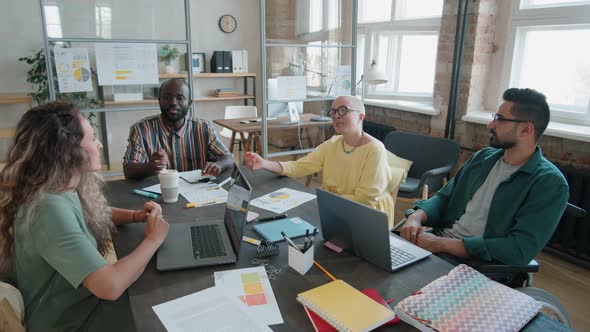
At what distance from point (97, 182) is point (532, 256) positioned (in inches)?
64.8

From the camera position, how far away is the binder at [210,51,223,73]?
18.9 feet

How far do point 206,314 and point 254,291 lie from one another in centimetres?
16

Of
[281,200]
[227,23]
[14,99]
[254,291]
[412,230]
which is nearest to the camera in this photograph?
[254,291]

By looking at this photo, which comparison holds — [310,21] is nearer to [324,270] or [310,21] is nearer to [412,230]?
[412,230]

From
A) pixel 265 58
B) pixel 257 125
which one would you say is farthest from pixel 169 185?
pixel 257 125

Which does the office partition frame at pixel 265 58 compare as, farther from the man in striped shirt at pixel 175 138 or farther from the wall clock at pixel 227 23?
the wall clock at pixel 227 23

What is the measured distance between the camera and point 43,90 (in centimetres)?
424

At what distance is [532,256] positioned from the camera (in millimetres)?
1521

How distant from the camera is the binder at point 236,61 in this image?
19.3 ft

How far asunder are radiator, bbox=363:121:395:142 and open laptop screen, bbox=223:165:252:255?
283cm

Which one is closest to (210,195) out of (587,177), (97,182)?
(97,182)

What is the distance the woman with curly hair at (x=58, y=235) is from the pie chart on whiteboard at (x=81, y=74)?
5.82 feet

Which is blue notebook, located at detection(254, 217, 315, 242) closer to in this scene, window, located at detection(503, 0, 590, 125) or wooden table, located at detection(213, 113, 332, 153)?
wooden table, located at detection(213, 113, 332, 153)

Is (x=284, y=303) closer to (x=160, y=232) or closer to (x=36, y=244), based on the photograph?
(x=160, y=232)
